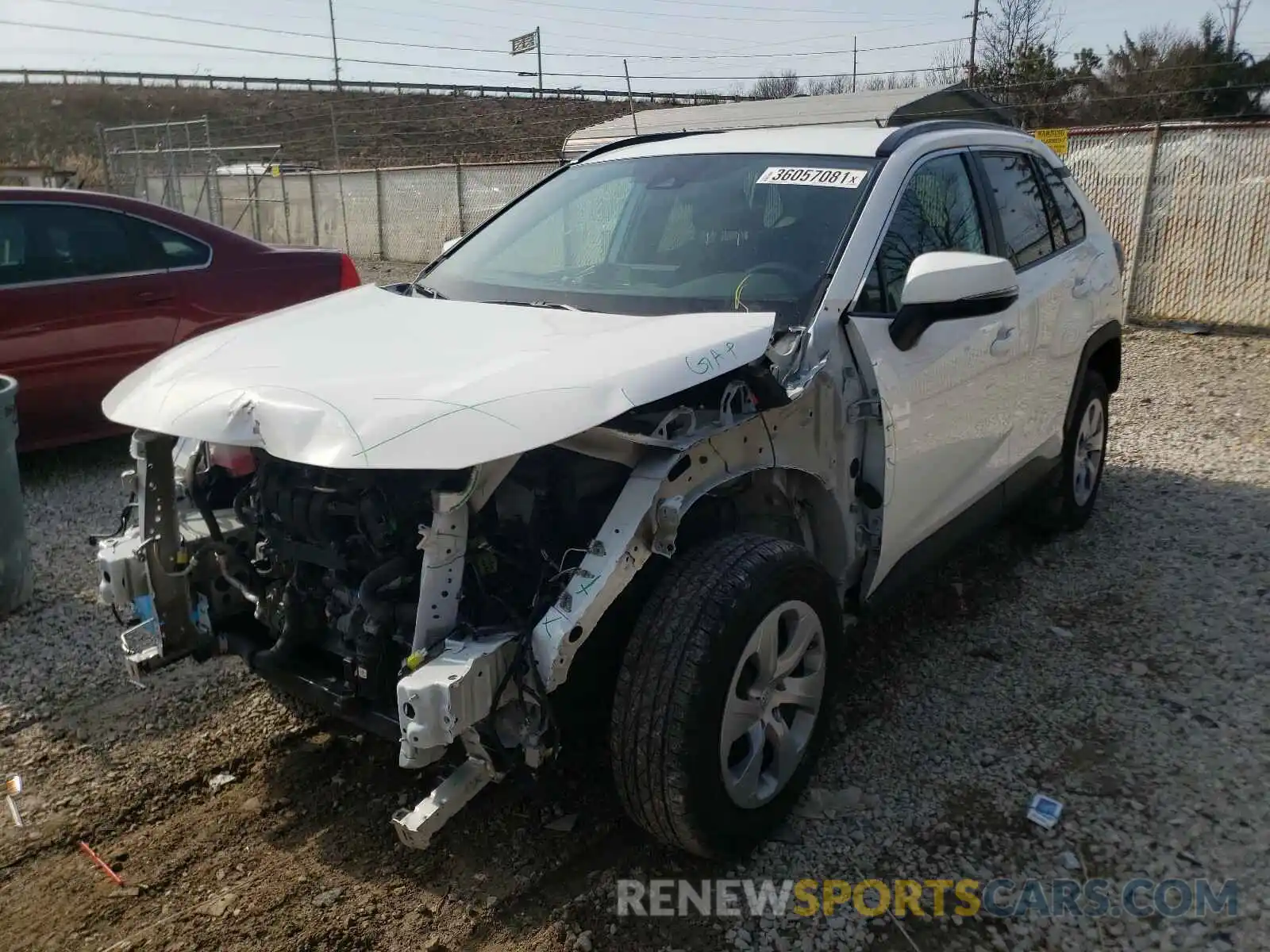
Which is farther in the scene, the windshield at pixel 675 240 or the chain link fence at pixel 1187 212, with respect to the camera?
the chain link fence at pixel 1187 212

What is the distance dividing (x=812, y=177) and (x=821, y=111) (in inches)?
81.5

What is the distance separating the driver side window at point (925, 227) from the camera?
322 centimetres

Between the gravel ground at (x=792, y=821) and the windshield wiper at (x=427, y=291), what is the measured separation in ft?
5.13

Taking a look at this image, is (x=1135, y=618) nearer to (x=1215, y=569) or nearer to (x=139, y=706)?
(x=1215, y=569)

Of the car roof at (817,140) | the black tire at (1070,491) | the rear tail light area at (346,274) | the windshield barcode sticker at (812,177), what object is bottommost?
the black tire at (1070,491)

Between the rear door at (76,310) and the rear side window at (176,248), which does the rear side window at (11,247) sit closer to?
the rear door at (76,310)

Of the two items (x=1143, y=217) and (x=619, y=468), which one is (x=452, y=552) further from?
(x=1143, y=217)

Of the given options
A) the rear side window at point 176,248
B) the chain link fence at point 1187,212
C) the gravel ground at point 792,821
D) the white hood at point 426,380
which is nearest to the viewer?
the white hood at point 426,380

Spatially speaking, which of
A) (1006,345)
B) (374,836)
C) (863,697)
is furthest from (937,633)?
(374,836)

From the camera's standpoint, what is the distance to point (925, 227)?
3523 mm

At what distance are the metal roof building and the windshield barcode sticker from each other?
118cm

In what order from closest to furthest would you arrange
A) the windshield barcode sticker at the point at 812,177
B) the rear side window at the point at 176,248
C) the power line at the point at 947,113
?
the windshield barcode sticker at the point at 812,177
the power line at the point at 947,113
the rear side window at the point at 176,248

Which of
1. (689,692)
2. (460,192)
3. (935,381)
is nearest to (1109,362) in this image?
(935,381)

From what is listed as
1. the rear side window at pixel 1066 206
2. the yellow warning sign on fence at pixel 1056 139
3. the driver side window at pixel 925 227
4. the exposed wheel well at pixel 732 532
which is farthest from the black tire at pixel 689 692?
the yellow warning sign on fence at pixel 1056 139
